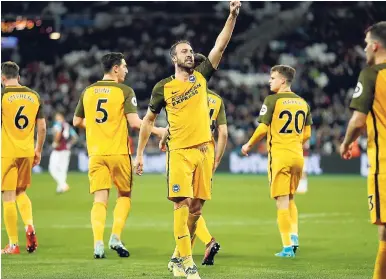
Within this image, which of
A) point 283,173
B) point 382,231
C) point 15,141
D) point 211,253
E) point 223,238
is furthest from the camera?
point 223,238

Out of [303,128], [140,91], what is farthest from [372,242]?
[140,91]

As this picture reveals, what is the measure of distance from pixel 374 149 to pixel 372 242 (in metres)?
5.73

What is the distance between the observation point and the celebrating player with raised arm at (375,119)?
255 inches

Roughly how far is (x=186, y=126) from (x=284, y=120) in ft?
8.81

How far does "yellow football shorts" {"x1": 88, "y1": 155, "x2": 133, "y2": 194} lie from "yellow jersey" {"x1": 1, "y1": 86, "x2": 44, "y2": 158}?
103 cm

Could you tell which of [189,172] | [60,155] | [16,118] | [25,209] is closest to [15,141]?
[16,118]

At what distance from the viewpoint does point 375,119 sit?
21.6ft

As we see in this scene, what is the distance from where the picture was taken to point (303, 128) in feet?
36.6

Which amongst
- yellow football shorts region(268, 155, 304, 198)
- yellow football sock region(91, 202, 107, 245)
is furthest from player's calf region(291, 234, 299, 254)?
yellow football sock region(91, 202, 107, 245)

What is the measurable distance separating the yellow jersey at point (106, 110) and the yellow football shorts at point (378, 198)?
4.40m

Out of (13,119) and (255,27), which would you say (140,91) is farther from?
(13,119)

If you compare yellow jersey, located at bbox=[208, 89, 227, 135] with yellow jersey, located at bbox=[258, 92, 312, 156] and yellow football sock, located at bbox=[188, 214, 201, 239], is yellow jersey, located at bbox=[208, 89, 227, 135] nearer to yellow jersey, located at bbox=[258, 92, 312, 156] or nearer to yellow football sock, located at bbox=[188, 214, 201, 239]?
yellow jersey, located at bbox=[258, 92, 312, 156]

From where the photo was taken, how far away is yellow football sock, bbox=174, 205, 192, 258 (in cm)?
830

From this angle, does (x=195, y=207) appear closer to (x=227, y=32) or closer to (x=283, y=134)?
(x=227, y=32)
